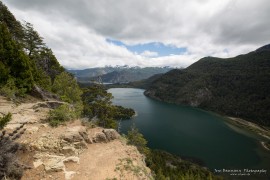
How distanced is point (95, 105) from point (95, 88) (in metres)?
4.30

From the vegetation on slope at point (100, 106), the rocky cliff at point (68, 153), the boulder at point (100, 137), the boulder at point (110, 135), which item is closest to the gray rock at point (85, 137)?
the rocky cliff at point (68, 153)

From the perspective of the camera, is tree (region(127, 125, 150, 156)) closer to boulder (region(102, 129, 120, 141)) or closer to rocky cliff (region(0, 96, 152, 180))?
boulder (region(102, 129, 120, 141))

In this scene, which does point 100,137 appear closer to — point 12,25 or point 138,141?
point 138,141

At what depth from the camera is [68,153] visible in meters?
14.8

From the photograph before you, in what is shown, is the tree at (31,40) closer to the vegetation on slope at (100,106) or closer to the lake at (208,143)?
the vegetation on slope at (100,106)

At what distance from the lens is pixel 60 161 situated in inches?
521

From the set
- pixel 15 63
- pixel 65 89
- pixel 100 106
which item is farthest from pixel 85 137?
pixel 65 89

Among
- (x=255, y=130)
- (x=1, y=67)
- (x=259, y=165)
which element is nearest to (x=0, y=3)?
(x=1, y=67)

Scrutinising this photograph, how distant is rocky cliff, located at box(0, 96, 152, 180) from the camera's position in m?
12.5

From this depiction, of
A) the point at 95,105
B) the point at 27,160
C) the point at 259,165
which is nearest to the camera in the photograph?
the point at 27,160

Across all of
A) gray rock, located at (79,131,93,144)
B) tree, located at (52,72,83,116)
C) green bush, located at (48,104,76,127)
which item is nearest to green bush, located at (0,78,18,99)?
green bush, located at (48,104,76,127)

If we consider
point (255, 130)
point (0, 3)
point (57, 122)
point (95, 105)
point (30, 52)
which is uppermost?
point (0, 3)

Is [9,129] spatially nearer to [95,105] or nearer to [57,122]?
[57,122]

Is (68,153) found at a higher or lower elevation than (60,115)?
lower
